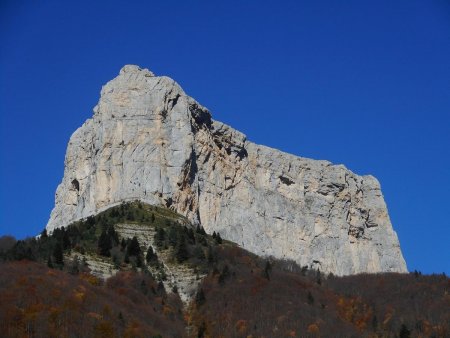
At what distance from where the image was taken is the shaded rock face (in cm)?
16588

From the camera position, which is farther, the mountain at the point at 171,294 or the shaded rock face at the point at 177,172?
the shaded rock face at the point at 177,172

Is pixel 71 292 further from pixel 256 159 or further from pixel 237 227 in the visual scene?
pixel 256 159

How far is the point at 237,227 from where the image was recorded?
187250mm

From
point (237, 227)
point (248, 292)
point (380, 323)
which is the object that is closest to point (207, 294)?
point (248, 292)

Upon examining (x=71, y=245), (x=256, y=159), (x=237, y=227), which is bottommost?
(x=71, y=245)

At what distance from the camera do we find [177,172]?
547ft

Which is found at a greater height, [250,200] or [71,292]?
[250,200]

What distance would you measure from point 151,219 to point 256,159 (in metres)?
65.4

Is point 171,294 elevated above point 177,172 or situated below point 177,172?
below

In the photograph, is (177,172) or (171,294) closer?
(171,294)

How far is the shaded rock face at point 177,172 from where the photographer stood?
6531 inches

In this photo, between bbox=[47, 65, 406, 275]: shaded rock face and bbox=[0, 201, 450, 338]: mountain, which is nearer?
bbox=[0, 201, 450, 338]: mountain

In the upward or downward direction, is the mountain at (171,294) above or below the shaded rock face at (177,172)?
below

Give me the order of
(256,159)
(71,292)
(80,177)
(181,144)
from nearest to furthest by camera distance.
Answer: (71,292) → (181,144) → (80,177) → (256,159)
